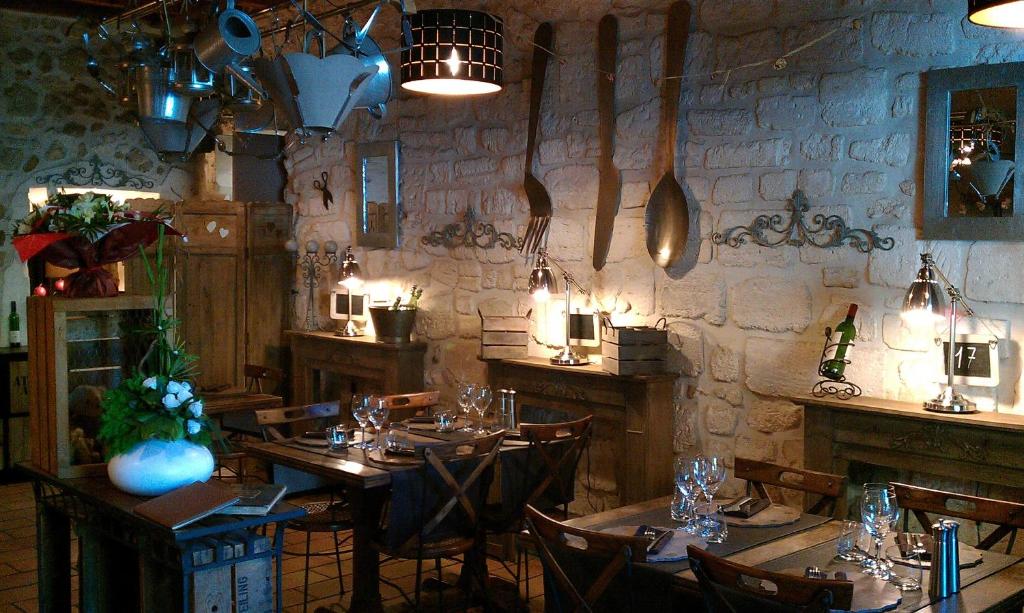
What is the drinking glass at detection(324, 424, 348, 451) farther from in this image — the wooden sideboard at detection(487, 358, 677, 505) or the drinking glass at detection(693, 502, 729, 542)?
the drinking glass at detection(693, 502, 729, 542)

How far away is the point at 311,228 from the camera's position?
6.73 metres

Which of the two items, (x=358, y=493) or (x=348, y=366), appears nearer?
(x=358, y=493)

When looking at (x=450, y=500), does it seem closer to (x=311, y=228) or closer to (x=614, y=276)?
(x=614, y=276)

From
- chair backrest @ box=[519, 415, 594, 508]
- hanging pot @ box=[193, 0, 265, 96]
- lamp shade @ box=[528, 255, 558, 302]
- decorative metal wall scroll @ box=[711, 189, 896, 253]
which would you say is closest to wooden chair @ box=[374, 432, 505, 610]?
chair backrest @ box=[519, 415, 594, 508]

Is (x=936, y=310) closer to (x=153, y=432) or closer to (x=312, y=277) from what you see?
(x=153, y=432)

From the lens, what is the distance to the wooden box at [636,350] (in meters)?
4.39

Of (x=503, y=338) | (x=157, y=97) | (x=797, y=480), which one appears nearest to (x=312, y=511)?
(x=503, y=338)

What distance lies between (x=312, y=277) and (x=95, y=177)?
1.84 m

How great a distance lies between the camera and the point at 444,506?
378 cm

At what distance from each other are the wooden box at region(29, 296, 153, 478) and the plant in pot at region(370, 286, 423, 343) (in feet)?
8.12

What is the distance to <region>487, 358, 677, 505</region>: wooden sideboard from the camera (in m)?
4.45

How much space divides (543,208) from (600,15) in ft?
3.24

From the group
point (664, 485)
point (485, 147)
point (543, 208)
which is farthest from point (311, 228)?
point (664, 485)

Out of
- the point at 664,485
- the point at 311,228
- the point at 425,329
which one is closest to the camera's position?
the point at 664,485
